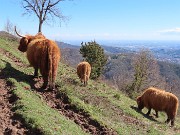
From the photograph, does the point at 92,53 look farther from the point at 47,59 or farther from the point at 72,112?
the point at 72,112

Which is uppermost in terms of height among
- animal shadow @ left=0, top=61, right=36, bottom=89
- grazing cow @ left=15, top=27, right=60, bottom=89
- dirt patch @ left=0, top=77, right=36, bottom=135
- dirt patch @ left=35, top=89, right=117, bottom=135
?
grazing cow @ left=15, top=27, right=60, bottom=89

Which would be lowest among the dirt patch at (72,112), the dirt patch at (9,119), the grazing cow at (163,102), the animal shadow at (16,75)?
the grazing cow at (163,102)

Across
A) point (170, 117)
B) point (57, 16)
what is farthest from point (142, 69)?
point (170, 117)

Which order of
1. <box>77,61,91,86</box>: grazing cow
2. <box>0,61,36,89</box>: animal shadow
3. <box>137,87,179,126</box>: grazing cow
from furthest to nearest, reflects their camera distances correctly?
<box>77,61,91,86</box>: grazing cow, <box>137,87,179,126</box>: grazing cow, <box>0,61,36,89</box>: animal shadow

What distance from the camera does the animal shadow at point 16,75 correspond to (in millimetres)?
16544

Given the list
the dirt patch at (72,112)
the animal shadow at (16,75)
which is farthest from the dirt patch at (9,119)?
the animal shadow at (16,75)

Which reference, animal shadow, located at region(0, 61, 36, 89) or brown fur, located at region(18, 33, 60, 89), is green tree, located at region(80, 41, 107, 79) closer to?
animal shadow, located at region(0, 61, 36, 89)

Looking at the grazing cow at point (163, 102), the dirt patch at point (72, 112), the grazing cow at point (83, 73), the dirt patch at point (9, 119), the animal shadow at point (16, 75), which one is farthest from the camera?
the grazing cow at point (83, 73)

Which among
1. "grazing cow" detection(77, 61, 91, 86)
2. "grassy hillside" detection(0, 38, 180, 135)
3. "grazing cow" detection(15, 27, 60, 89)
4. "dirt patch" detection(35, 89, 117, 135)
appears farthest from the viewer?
"grazing cow" detection(77, 61, 91, 86)

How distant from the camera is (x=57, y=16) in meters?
38.2

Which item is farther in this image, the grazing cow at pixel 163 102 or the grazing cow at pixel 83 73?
the grazing cow at pixel 83 73

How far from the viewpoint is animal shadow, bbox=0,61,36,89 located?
16.5 meters

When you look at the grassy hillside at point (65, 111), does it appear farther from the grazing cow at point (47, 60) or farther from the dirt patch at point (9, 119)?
the grazing cow at point (47, 60)

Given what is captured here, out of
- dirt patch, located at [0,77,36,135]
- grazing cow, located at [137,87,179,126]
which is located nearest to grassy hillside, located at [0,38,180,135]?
dirt patch, located at [0,77,36,135]
